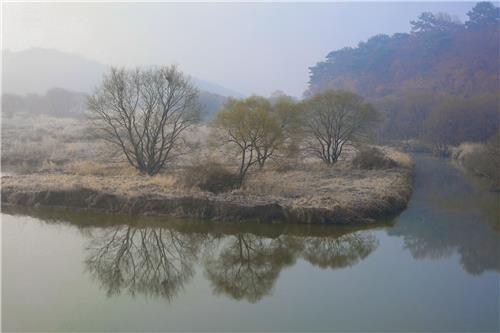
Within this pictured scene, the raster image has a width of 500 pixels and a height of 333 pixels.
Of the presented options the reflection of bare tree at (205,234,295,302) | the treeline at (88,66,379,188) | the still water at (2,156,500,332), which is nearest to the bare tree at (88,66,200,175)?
the treeline at (88,66,379,188)

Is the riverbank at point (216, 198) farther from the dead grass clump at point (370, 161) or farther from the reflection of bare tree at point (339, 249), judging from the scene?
the dead grass clump at point (370, 161)

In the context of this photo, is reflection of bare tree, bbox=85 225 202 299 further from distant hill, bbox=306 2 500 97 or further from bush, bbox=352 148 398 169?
distant hill, bbox=306 2 500 97

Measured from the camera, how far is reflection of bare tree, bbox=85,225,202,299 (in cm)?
1470

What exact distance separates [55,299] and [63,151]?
1275 inches

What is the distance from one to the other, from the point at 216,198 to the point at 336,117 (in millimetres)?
20619

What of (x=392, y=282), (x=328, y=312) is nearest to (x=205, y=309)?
(x=328, y=312)

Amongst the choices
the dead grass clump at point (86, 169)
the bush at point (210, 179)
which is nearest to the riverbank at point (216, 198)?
the bush at point (210, 179)

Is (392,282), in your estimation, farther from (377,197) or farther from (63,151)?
(63,151)

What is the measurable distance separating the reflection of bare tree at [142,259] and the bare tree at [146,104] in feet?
38.2

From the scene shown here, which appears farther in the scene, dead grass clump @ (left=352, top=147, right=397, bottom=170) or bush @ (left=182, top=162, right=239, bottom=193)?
dead grass clump @ (left=352, top=147, right=397, bottom=170)

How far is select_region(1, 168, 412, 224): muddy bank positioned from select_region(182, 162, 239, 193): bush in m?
1.12

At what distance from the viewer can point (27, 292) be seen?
13.4 metres

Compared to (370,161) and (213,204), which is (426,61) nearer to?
(370,161)

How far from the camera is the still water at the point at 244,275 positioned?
12.2 m
